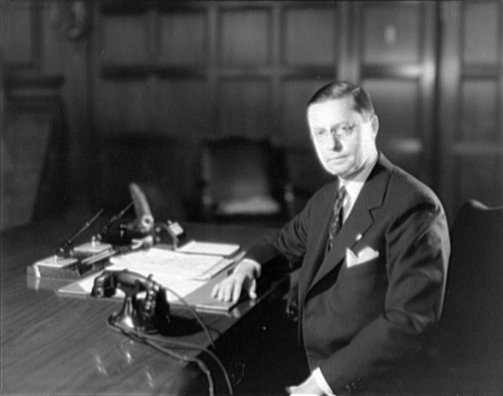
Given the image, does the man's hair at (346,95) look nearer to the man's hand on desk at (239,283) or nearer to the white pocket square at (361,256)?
the white pocket square at (361,256)

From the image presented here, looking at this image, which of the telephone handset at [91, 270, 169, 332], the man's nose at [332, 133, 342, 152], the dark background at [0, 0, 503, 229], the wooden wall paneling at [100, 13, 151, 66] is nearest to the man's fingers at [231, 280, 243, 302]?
the telephone handset at [91, 270, 169, 332]

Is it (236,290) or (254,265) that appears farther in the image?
(254,265)

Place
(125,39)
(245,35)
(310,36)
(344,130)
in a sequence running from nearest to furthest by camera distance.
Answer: (344,130)
(310,36)
(245,35)
(125,39)

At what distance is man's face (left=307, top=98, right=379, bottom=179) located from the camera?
1.71m

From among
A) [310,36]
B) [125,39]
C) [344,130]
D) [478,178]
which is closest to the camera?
[344,130]

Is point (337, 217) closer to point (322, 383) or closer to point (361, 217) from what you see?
point (361, 217)

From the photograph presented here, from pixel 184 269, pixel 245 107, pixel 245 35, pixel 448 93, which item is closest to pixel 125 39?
pixel 245 35

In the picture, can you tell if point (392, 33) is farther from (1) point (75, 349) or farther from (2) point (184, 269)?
(1) point (75, 349)

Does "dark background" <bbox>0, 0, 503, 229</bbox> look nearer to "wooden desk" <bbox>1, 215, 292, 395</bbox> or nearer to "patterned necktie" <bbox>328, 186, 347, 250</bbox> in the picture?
"wooden desk" <bbox>1, 215, 292, 395</bbox>

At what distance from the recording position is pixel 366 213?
168 cm

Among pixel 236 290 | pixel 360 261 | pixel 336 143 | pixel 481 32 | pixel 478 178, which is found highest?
pixel 481 32

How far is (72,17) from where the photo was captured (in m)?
5.52

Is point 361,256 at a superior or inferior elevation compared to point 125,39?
inferior

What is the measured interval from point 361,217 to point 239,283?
41 centimetres
